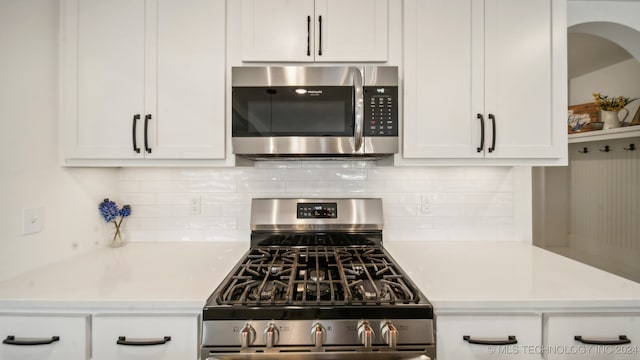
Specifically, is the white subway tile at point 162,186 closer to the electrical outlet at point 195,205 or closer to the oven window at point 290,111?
the electrical outlet at point 195,205

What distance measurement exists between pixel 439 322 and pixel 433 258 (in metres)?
0.47

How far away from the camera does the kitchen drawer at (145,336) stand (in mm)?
949

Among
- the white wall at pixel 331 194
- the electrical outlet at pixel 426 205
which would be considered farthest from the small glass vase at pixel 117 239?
the electrical outlet at pixel 426 205

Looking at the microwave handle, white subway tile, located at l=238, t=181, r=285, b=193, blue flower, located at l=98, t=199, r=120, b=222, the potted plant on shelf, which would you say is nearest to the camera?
the microwave handle

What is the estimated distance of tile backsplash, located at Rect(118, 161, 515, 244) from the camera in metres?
1.69

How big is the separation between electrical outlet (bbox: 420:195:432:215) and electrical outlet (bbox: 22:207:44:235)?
1923 mm

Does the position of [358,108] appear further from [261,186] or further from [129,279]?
[129,279]

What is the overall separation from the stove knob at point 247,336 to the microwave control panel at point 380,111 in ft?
3.05

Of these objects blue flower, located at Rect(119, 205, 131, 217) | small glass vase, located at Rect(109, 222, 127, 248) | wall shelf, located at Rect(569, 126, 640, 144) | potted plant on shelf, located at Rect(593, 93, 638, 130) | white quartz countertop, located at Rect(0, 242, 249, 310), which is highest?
potted plant on shelf, located at Rect(593, 93, 638, 130)

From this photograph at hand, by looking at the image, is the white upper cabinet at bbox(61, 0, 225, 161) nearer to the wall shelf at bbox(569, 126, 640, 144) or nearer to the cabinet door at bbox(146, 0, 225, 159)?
the cabinet door at bbox(146, 0, 225, 159)

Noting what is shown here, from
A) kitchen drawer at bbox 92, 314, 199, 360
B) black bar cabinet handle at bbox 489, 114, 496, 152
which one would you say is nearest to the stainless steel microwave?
black bar cabinet handle at bbox 489, 114, 496, 152

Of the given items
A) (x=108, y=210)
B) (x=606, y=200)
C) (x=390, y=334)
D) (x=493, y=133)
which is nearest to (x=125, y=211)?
(x=108, y=210)

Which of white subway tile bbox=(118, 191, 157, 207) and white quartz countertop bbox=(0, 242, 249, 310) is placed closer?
white quartz countertop bbox=(0, 242, 249, 310)

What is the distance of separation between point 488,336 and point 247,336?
0.81m
